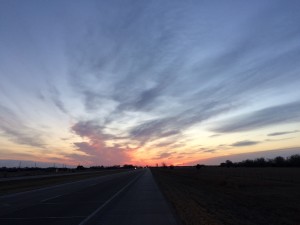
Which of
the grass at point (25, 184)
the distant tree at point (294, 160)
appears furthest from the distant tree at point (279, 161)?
the grass at point (25, 184)

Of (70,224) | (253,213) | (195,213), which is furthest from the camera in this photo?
(253,213)

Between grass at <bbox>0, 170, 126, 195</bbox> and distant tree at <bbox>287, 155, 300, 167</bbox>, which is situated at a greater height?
distant tree at <bbox>287, 155, 300, 167</bbox>

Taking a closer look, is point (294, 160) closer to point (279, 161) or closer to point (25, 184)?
point (279, 161)

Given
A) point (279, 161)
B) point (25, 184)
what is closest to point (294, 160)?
point (279, 161)

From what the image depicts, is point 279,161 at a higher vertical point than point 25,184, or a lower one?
higher

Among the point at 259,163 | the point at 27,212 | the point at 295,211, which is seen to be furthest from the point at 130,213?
the point at 259,163

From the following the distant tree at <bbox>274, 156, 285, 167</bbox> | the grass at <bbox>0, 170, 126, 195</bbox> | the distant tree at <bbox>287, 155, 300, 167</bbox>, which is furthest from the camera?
the distant tree at <bbox>274, 156, 285, 167</bbox>

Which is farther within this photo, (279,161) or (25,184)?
(279,161)

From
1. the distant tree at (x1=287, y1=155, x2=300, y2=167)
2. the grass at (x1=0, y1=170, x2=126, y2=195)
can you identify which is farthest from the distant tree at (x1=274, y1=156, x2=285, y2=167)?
the grass at (x1=0, y1=170, x2=126, y2=195)

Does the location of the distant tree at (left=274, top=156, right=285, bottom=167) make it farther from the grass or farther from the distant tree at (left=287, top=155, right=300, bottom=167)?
the grass

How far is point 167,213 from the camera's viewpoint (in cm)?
1653

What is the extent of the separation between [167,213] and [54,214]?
432 cm

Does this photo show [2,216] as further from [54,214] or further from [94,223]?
[94,223]

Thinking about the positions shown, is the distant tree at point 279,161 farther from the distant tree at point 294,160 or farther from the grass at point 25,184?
the grass at point 25,184
